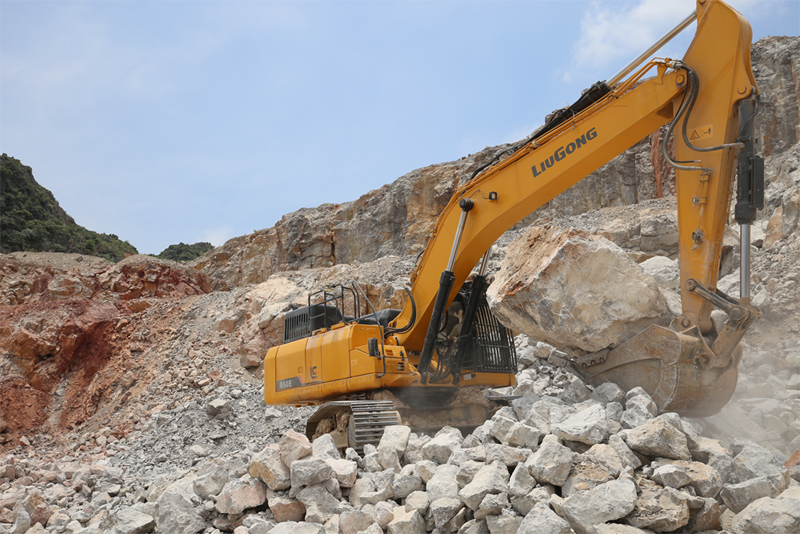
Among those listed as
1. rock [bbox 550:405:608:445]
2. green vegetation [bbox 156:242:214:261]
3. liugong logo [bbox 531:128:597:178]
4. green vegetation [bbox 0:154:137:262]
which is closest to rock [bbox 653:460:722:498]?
rock [bbox 550:405:608:445]

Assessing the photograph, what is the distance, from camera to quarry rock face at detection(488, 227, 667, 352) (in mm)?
5703

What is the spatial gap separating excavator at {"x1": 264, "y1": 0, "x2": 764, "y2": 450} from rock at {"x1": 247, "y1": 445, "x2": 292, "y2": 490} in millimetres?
1549

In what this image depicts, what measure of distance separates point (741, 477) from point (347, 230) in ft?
113

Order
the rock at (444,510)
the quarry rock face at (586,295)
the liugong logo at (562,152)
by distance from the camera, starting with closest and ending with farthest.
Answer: the rock at (444,510) → the liugong logo at (562,152) → the quarry rock face at (586,295)

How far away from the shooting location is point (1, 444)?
1367cm

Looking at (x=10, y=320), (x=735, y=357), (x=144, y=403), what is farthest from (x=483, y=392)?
(x=10, y=320)

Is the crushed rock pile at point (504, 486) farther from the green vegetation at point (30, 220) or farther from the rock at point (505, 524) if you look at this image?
the green vegetation at point (30, 220)

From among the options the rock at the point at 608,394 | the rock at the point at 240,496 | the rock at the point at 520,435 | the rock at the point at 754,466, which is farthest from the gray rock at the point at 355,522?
the rock at the point at 608,394

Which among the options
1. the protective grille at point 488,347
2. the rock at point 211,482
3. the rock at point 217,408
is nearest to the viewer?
the rock at point 211,482

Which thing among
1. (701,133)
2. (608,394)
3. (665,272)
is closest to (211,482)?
(608,394)

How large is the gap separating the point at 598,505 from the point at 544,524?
0.34 m

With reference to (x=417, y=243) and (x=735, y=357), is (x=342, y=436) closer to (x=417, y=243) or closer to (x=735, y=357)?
(x=735, y=357)

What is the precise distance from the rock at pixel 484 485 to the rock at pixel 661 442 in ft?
3.13

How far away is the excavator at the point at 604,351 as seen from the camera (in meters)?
4.85
